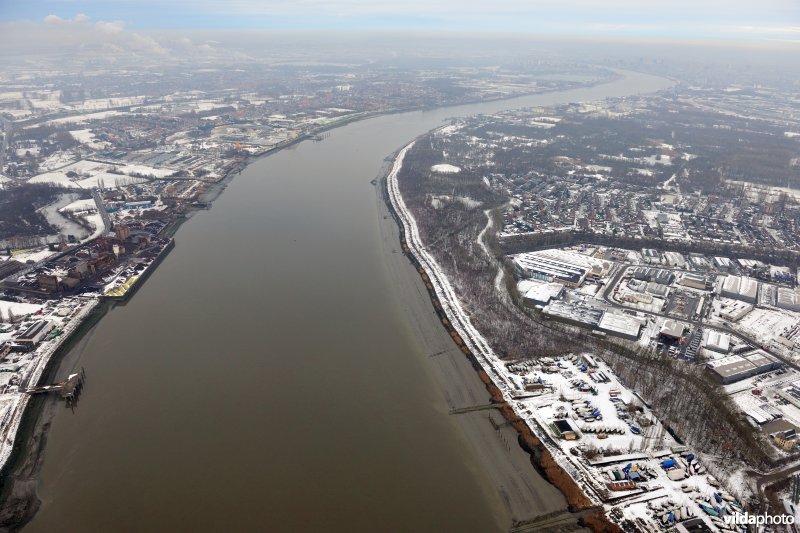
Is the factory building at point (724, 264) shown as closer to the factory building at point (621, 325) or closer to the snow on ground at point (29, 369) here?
the factory building at point (621, 325)

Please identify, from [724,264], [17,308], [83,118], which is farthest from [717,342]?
[83,118]

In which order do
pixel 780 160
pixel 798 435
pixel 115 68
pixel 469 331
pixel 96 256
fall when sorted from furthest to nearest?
pixel 115 68 < pixel 780 160 < pixel 96 256 < pixel 469 331 < pixel 798 435

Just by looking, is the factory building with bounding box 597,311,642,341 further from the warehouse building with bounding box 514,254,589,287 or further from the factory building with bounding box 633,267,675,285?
the factory building with bounding box 633,267,675,285

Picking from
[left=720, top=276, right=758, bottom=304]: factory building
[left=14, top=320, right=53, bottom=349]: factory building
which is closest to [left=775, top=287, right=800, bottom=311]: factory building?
[left=720, top=276, right=758, bottom=304]: factory building

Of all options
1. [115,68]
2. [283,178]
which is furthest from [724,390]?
[115,68]

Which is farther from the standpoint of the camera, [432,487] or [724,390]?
[724,390]

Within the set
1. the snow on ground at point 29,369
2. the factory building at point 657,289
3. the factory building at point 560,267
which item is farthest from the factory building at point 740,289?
the snow on ground at point 29,369

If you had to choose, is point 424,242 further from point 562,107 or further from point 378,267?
point 562,107
